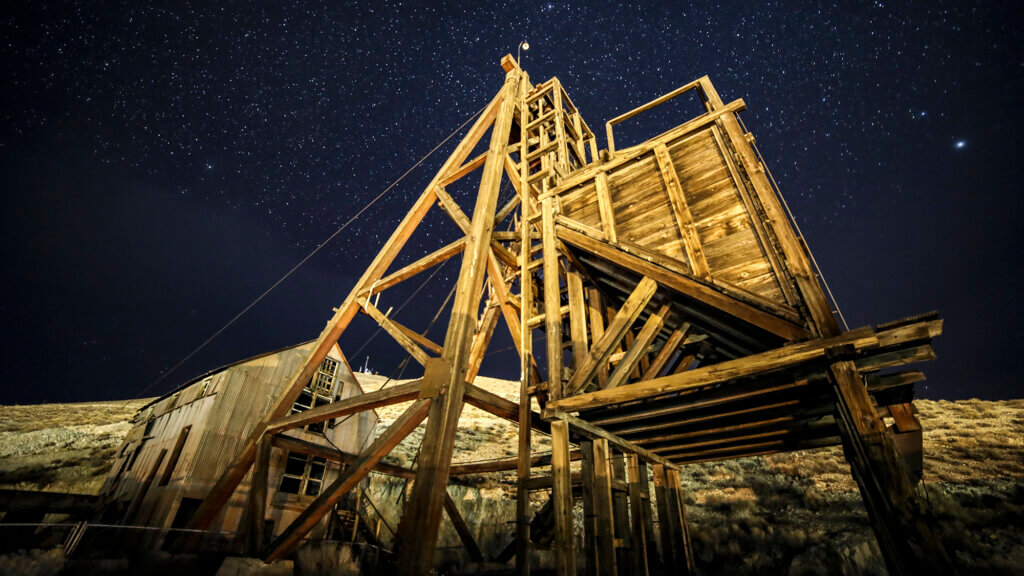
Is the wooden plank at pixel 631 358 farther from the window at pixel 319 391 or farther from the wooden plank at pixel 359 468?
the window at pixel 319 391

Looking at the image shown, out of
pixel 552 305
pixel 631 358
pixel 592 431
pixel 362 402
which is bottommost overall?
pixel 592 431

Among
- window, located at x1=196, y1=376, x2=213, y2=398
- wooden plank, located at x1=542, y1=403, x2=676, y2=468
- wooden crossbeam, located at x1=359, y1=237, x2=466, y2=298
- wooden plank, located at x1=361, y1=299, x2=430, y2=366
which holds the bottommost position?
wooden plank, located at x1=542, y1=403, x2=676, y2=468

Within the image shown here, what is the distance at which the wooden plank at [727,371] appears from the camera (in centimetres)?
384

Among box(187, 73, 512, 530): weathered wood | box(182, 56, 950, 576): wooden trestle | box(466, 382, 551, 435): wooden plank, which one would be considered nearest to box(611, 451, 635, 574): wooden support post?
box(182, 56, 950, 576): wooden trestle

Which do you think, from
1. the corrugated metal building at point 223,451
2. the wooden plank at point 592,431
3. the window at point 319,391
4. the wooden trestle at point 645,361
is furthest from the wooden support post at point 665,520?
the window at point 319,391

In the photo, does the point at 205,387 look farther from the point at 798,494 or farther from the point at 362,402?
the point at 798,494

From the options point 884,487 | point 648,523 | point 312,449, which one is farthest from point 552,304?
point 312,449

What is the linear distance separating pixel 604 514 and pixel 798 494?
10533 millimetres

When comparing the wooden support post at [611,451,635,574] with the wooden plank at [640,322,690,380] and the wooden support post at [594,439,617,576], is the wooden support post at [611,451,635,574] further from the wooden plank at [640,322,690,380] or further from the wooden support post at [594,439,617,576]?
the wooden plank at [640,322,690,380]

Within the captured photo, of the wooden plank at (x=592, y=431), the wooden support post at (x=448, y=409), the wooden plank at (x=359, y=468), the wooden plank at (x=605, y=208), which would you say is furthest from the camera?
the wooden plank at (x=605, y=208)

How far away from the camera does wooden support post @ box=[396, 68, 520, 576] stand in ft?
14.3

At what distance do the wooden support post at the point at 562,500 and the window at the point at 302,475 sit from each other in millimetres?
13668

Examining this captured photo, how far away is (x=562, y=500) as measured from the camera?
5.00 metres

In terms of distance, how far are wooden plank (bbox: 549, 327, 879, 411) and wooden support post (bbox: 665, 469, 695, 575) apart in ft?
12.1
